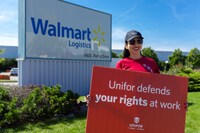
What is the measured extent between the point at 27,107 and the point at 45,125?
632 millimetres

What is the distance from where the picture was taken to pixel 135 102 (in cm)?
358

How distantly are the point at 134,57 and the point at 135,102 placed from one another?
558 millimetres

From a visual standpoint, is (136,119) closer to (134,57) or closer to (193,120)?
(134,57)

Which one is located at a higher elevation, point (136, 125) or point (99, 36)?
point (99, 36)

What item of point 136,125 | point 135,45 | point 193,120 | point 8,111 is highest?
point 135,45

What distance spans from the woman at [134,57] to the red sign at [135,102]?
0.14 meters

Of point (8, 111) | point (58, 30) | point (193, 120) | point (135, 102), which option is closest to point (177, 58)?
point (58, 30)

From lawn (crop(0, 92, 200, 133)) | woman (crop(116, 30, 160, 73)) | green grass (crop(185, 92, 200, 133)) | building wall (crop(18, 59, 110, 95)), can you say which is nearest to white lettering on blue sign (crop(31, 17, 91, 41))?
building wall (crop(18, 59, 110, 95))

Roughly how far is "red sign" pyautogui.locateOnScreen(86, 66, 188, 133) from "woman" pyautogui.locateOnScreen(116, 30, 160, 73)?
0.14 metres

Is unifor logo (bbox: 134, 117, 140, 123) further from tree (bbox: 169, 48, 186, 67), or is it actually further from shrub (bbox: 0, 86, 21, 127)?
tree (bbox: 169, 48, 186, 67)

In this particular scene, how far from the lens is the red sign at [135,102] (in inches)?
138

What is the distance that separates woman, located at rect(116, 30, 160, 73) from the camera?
3.59 m

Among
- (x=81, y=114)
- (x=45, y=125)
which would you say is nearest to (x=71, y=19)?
(x=81, y=114)

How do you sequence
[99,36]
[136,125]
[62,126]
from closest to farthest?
1. [136,125]
2. [62,126]
3. [99,36]
